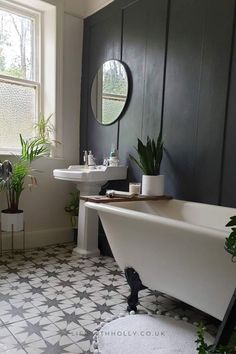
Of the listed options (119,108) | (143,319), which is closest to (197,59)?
(119,108)

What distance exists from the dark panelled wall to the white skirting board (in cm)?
112

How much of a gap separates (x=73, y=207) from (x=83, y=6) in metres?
2.32

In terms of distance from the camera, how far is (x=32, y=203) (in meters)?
3.34

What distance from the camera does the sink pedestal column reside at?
10.0 feet

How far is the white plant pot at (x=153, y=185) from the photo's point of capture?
251 centimetres

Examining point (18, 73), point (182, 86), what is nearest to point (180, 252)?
point (182, 86)

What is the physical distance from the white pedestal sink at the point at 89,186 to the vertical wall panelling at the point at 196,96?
550 millimetres

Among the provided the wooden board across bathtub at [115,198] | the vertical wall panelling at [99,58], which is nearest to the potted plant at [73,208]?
the vertical wall panelling at [99,58]

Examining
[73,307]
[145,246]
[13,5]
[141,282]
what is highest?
[13,5]

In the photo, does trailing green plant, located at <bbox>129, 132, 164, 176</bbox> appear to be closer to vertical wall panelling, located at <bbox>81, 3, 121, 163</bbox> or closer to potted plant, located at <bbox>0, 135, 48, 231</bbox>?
vertical wall panelling, located at <bbox>81, 3, 121, 163</bbox>

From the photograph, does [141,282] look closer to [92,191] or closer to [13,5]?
[92,191]

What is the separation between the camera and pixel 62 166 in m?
3.50

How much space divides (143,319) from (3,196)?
6.45 ft

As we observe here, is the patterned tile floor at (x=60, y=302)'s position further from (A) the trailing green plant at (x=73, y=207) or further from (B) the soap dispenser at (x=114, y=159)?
(B) the soap dispenser at (x=114, y=159)
